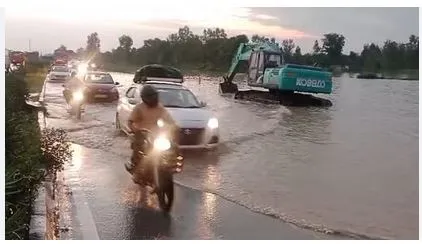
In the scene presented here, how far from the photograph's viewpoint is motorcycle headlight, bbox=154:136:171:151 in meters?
4.46

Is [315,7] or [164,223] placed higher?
[315,7]

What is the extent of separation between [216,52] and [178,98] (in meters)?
0.58

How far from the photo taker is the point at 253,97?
584cm

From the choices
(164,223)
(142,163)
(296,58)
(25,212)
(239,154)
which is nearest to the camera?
(25,212)

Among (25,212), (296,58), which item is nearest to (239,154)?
(296,58)

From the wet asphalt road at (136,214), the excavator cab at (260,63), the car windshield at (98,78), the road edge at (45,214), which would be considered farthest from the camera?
the excavator cab at (260,63)

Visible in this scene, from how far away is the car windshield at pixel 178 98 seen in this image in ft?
16.5

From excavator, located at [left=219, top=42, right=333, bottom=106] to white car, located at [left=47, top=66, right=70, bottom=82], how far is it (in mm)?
1108

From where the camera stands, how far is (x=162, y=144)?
14.6 ft

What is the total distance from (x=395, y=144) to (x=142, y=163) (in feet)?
6.30

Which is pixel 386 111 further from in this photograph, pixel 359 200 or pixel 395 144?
pixel 359 200

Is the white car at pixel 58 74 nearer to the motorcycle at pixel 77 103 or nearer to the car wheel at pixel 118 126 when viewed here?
the motorcycle at pixel 77 103

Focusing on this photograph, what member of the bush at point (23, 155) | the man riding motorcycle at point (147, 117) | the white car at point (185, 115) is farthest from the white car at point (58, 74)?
the man riding motorcycle at point (147, 117)

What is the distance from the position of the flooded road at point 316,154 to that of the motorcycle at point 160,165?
487mm
